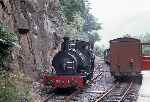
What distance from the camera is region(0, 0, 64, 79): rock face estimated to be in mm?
24562

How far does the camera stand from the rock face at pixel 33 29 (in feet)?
80.6

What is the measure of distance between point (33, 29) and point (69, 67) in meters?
5.23

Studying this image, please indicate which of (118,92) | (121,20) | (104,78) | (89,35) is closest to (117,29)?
(121,20)

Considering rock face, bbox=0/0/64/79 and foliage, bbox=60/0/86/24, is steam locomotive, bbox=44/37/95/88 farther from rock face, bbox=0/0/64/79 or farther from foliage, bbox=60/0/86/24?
foliage, bbox=60/0/86/24

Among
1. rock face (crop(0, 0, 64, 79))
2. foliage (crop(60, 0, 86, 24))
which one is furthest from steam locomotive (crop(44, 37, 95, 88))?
foliage (crop(60, 0, 86, 24))

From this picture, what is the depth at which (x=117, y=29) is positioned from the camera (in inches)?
5463

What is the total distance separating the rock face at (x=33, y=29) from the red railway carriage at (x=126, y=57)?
428 centimetres

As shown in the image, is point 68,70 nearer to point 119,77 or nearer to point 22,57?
point 22,57

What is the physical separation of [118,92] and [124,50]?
5.07 metres

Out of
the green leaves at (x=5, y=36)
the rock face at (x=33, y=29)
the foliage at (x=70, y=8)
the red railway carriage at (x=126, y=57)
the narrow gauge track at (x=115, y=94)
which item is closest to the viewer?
the green leaves at (x=5, y=36)

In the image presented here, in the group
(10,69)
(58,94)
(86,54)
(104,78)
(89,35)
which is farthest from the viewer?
(89,35)

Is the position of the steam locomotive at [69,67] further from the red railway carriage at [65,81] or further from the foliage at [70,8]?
the foliage at [70,8]

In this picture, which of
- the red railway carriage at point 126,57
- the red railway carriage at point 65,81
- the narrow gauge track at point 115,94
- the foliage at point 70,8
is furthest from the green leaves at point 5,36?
the foliage at point 70,8

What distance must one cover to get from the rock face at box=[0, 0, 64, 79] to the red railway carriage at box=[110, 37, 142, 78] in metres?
4.28
